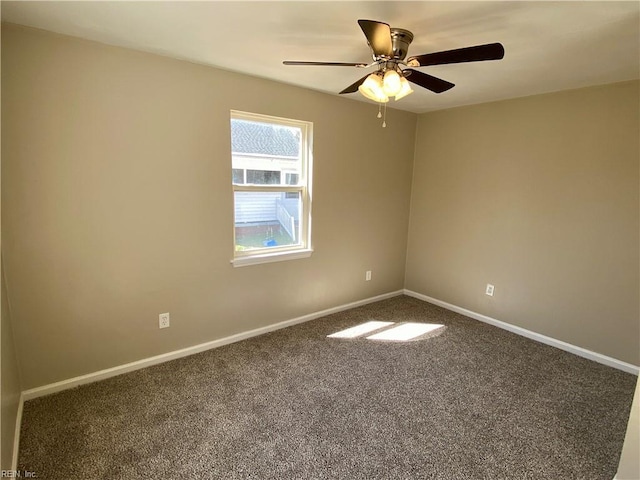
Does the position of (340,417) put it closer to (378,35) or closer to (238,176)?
(238,176)

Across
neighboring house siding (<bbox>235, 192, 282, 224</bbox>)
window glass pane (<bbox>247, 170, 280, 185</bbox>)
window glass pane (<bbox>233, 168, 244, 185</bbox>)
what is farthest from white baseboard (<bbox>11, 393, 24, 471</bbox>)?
window glass pane (<bbox>247, 170, 280, 185</bbox>)

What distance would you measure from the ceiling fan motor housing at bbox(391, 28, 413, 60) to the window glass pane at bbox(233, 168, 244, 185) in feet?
5.16

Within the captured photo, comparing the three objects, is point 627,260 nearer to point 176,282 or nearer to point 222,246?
point 222,246

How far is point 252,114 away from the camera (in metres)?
2.79

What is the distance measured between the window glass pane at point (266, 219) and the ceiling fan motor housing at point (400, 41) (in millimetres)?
1653

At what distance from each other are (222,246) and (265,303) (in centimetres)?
71

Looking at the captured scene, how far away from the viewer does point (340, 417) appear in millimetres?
2082

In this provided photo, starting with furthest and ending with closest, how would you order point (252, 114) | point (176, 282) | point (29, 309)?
point (252, 114), point (176, 282), point (29, 309)

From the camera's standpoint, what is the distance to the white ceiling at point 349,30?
62.8 inches

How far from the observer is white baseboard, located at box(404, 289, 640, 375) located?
2.73m

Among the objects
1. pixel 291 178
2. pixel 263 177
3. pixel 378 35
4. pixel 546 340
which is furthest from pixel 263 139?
pixel 546 340

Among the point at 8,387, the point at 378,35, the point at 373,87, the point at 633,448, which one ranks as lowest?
the point at 633,448

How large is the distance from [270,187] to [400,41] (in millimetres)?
1616

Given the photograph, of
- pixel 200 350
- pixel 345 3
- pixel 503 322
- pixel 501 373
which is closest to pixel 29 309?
pixel 200 350
